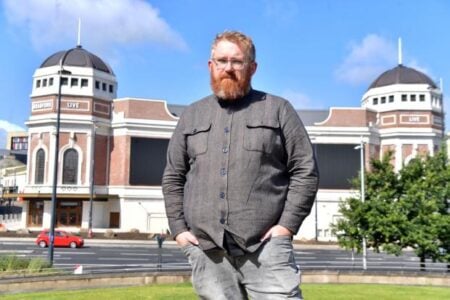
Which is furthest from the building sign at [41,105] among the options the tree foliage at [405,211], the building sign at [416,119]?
the tree foliage at [405,211]

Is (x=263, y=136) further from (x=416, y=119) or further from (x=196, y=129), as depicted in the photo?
(x=416, y=119)

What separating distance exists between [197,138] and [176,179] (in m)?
0.28

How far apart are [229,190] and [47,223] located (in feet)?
160

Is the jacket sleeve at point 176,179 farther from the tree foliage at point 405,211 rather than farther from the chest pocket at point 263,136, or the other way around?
the tree foliage at point 405,211

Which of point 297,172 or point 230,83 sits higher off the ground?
point 230,83

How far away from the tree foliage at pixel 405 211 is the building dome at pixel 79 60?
36343mm

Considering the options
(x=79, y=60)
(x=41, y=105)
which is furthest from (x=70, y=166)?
(x=79, y=60)

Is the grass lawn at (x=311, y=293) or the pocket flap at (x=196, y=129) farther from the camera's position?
the grass lawn at (x=311, y=293)

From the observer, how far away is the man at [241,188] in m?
3.01

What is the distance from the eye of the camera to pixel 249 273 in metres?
3.07

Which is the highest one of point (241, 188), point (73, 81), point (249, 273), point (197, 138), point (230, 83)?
point (73, 81)

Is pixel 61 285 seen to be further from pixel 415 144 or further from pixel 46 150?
pixel 415 144

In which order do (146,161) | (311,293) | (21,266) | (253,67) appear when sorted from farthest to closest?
(146,161)
(21,266)
(311,293)
(253,67)

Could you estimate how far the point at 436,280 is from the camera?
16312mm
